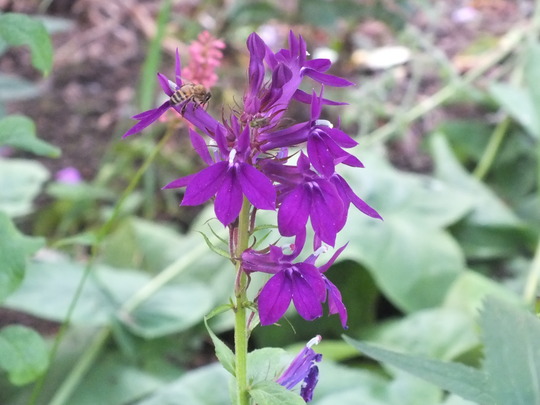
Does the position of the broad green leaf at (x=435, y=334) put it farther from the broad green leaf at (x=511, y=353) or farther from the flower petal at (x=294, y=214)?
the flower petal at (x=294, y=214)

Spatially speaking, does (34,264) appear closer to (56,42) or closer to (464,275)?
(464,275)

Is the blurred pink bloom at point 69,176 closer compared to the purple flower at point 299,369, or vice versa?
the purple flower at point 299,369

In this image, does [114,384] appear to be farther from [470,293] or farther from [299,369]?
[299,369]

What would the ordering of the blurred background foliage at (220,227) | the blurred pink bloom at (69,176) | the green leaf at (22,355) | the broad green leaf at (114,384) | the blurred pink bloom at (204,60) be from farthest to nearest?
the blurred pink bloom at (69,176) → the broad green leaf at (114,384) → the blurred background foliage at (220,227) → the green leaf at (22,355) → the blurred pink bloom at (204,60)

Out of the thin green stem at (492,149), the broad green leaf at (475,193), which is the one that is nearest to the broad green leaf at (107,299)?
the broad green leaf at (475,193)

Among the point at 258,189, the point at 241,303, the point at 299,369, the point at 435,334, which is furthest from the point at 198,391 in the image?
the point at 258,189
